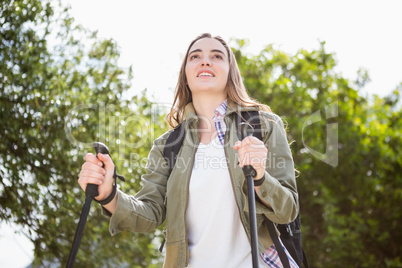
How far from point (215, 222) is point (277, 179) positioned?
412 mm

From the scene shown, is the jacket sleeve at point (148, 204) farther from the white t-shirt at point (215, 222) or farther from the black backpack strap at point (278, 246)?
the black backpack strap at point (278, 246)

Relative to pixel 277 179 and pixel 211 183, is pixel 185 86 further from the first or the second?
pixel 277 179

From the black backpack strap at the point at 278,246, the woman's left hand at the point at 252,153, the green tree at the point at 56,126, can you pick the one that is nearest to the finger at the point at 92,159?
the woman's left hand at the point at 252,153

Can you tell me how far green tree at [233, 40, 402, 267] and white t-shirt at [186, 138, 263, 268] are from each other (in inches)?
311

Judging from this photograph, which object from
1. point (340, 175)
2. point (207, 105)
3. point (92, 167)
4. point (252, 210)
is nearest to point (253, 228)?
point (252, 210)

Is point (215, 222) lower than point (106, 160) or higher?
lower

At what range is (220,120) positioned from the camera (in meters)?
2.84

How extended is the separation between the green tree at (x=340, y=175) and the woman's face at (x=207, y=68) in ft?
24.5

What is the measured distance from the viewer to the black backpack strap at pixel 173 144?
9.13 feet

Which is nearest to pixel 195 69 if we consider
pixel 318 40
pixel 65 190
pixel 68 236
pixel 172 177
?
pixel 172 177

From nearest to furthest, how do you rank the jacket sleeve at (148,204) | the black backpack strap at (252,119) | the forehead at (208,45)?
the jacket sleeve at (148,204) → the black backpack strap at (252,119) → the forehead at (208,45)

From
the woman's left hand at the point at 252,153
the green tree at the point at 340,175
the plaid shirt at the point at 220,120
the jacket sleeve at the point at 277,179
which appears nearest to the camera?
the woman's left hand at the point at 252,153

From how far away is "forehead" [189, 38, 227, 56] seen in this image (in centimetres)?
304

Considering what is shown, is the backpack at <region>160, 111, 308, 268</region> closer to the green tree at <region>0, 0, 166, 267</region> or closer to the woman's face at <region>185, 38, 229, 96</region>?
the woman's face at <region>185, 38, 229, 96</region>
